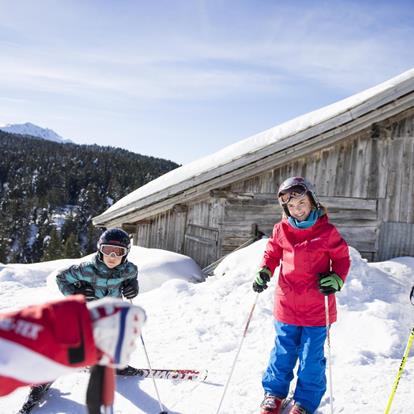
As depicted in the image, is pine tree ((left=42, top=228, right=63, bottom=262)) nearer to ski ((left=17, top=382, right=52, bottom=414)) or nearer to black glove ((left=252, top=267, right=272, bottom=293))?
ski ((left=17, top=382, right=52, bottom=414))

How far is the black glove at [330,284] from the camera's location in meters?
2.94

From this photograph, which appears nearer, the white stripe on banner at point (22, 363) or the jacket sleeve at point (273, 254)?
Answer: the white stripe on banner at point (22, 363)

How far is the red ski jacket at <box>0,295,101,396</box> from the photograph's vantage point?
4.21 feet

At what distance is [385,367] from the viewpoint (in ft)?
12.5

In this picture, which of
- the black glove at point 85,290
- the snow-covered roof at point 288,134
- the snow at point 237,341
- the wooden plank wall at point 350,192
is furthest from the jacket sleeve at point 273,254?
the wooden plank wall at point 350,192

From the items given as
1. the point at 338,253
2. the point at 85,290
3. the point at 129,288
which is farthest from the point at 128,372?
the point at 338,253

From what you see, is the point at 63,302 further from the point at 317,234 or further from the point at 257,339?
the point at 257,339

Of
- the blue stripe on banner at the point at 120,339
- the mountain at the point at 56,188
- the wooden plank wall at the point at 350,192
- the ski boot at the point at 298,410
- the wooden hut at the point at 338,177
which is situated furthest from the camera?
the mountain at the point at 56,188

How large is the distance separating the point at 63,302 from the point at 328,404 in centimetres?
274

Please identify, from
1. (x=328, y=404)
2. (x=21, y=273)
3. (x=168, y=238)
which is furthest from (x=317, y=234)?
(x=21, y=273)

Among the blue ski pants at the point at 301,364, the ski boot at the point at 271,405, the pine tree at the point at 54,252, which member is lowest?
the pine tree at the point at 54,252

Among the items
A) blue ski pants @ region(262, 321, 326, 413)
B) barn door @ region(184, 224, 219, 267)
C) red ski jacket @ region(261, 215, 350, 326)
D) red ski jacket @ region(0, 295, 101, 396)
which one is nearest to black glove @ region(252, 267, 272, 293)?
red ski jacket @ region(261, 215, 350, 326)

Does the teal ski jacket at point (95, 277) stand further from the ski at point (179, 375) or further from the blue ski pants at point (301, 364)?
the blue ski pants at point (301, 364)

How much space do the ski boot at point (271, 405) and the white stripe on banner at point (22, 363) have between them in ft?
7.55
